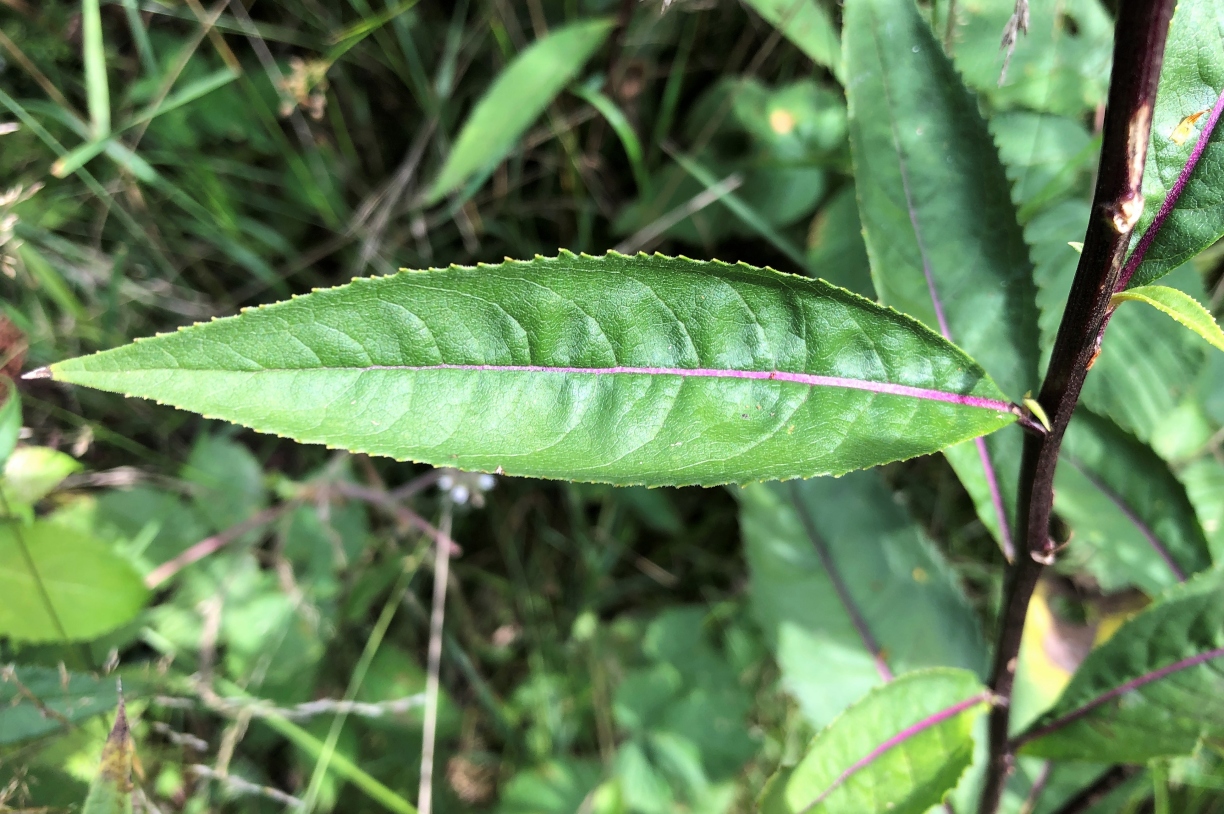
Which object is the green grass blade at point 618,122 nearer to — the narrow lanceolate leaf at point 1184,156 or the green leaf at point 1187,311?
the narrow lanceolate leaf at point 1184,156

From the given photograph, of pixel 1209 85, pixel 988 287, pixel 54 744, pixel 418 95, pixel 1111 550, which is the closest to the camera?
pixel 1209 85

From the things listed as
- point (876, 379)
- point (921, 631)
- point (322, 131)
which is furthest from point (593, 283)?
point (322, 131)

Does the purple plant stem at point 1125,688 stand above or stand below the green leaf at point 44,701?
above

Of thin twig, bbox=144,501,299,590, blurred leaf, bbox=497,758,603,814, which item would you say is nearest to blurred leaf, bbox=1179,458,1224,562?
blurred leaf, bbox=497,758,603,814

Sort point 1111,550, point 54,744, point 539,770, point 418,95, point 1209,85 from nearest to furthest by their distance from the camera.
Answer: point 1209,85
point 1111,550
point 54,744
point 539,770
point 418,95

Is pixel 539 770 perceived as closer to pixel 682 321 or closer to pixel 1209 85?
pixel 682 321

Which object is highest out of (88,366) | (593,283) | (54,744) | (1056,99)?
(1056,99)

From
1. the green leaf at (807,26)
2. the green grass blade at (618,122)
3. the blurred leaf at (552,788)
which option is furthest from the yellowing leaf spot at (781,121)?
the blurred leaf at (552,788)

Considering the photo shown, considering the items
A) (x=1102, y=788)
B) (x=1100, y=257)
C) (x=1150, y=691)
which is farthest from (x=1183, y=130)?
(x=1102, y=788)
